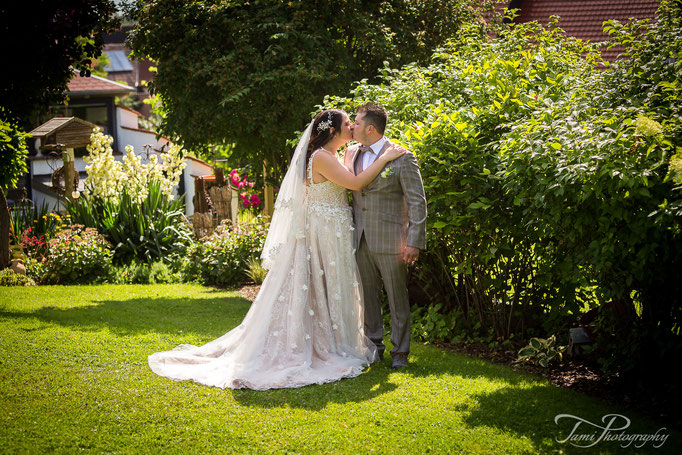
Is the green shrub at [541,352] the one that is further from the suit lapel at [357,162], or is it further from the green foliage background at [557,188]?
the suit lapel at [357,162]

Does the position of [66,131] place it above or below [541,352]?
above

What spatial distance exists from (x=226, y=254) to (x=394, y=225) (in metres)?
5.41

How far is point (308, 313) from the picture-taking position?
507 cm

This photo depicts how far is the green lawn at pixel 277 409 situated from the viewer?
353 cm

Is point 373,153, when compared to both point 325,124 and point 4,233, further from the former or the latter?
point 4,233

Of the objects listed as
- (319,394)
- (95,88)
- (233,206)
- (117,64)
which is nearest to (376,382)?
(319,394)

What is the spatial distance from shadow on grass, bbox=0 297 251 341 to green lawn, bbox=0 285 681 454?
2.17 ft

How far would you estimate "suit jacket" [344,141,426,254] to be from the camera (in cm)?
471

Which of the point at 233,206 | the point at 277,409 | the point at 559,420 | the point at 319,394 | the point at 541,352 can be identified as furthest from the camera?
the point at 233,206

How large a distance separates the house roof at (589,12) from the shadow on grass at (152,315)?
13.2 m

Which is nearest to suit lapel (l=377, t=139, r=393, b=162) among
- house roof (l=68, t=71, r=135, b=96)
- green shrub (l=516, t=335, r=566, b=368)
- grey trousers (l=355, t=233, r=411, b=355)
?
grey trousers (l=355, t=233, r=411, b=355)

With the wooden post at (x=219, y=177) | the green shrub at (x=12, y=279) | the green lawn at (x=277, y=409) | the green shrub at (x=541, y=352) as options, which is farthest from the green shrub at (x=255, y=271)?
the green shrub at (x=541, y=352)

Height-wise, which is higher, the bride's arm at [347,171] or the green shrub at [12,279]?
the bride's arm at [347,171]

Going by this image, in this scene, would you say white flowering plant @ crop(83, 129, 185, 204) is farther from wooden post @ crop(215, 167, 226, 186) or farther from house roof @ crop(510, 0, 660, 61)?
house roof @ crop(510, 0, 660, 61)
